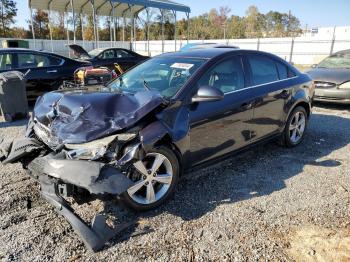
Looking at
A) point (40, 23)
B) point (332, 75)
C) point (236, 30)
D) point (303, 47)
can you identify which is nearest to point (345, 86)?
point (332, 75)

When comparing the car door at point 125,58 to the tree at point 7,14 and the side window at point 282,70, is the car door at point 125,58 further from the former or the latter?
the tree at point 7,14

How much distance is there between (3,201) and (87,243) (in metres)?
1.37

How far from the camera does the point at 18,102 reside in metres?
7.33

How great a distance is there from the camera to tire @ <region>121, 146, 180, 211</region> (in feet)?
10.4

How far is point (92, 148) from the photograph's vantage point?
2934 mm

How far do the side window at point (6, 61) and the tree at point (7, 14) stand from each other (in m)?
39.9

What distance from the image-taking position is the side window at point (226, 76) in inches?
153

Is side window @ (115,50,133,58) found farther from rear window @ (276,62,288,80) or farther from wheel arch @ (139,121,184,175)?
wheel arch @ (139,121,184,175)

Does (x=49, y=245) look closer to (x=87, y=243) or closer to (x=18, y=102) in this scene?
(x=87, y=243)

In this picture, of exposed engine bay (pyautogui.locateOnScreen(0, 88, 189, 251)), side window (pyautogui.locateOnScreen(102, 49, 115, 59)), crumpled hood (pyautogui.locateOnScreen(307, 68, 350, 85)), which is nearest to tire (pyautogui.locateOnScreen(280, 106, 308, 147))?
exposed engine bay (pyautogui.locateOnScreen(0, 88, 189, 251))

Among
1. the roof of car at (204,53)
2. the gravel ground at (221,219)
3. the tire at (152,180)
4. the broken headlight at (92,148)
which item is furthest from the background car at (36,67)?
the tire at (152,180)

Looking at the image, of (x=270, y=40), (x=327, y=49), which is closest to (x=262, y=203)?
(x=327, y=49)

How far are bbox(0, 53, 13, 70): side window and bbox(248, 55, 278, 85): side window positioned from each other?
6167 millimetres

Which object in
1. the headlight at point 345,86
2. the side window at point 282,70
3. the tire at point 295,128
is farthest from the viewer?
the headlight at point 345,86
